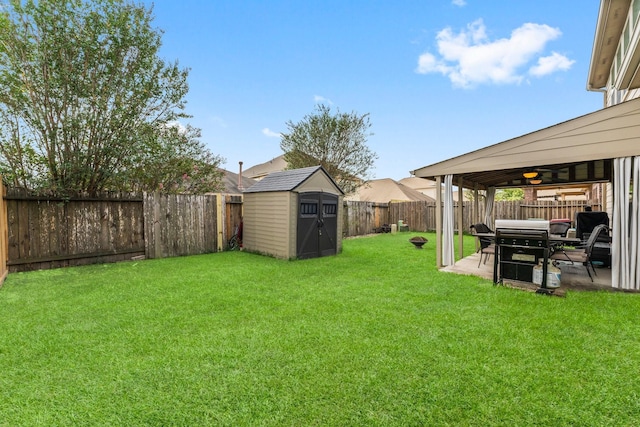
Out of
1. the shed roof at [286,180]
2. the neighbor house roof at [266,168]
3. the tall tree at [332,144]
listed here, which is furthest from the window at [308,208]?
the neighbor house roof at [266,168]

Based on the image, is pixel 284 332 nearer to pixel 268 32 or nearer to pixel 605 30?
pixel 605 30

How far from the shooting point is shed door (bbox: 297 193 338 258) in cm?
757

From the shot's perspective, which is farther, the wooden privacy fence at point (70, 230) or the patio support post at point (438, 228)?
the patio support post at point (438, 228)

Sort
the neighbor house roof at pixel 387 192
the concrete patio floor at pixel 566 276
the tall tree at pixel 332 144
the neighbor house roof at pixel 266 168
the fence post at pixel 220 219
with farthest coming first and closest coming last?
1. the neighbor house roof at pixel 266 168
2. the neighbor house roof at pixel 387 192
3. the tall tree at pixel 332 144
4. the fence post at pixel 220 219
5. the concrete patio floor at pixel 566 276

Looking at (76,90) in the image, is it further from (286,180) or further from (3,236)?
(286,180)

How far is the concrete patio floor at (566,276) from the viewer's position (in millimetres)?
4555

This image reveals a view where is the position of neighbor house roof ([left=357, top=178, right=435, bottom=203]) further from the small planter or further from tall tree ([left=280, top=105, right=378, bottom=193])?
the small planter

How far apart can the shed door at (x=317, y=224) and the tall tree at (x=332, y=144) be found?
328 inches

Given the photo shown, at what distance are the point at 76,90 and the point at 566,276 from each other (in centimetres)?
1015

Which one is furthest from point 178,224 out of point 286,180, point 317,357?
point 317,357

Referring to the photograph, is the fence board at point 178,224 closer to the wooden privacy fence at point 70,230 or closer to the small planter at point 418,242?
the wooden privacy fence at point 70,230

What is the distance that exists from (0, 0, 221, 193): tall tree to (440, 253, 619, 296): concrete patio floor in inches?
303

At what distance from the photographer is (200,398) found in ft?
6.38

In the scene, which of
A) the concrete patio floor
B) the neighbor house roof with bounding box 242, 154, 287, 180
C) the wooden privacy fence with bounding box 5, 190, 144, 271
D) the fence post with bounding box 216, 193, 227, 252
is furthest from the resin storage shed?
the neighbor house roof with bounding box 242, 154, 287, 180
